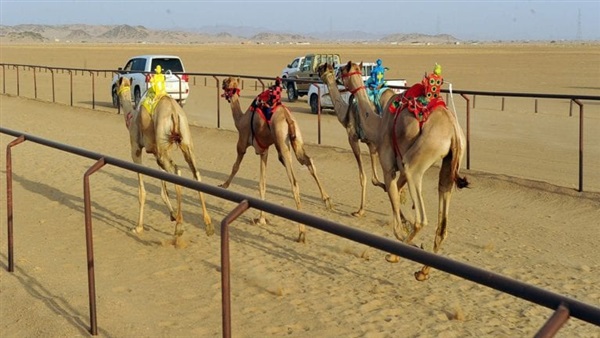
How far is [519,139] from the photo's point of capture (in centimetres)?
1866

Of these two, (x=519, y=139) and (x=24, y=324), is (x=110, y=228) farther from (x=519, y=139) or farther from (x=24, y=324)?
(x=519, y=139)

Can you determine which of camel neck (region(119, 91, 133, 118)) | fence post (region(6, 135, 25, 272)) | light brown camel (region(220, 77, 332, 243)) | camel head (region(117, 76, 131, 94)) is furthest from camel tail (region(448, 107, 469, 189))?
camel head (region(117, 76, 131, 94))

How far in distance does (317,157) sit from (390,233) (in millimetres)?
6038

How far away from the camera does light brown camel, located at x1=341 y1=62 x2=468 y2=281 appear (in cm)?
774

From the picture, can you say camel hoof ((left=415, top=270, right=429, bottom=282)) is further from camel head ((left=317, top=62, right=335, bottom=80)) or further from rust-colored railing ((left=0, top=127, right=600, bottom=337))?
camel head ((left=317, top=62, right=335, bottom=80))

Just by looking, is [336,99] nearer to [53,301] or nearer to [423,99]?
[423,99]

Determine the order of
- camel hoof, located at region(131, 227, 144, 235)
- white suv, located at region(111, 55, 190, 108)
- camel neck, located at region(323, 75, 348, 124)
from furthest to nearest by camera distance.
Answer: white suv, located at region(111, 55, 190, 108) → camel neck, located at region(323, 75, 348, 124) → camel hoof, located at region(131, 227, 144, 235)

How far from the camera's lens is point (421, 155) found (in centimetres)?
781

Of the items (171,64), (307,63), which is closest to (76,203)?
(171,64)

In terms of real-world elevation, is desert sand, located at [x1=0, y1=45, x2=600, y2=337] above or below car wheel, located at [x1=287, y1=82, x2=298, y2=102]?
below

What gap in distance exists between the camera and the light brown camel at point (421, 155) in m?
7.74

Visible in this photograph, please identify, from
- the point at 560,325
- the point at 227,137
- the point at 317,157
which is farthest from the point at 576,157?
the point at 560,325

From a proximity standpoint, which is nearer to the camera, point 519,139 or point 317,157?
point 317,157

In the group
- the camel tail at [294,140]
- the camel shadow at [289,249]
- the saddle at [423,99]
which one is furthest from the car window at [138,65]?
the saddle at [423,99]
